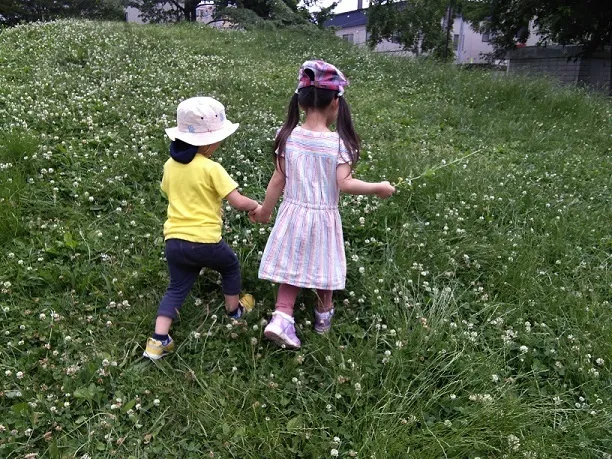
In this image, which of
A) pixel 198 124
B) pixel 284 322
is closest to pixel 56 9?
pixel 198 124

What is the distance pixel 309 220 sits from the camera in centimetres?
301

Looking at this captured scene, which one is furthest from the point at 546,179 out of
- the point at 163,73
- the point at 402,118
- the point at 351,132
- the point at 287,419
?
the point at 163,73

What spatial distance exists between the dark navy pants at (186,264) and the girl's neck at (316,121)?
91 cm

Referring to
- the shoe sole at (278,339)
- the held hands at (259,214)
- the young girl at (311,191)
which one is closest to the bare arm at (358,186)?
the young girl at (311,191)

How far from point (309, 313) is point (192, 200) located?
1.09 m

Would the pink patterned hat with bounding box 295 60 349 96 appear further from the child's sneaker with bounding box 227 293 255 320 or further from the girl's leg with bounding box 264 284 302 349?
the child's sneaker with bounding box 227 293 255 320

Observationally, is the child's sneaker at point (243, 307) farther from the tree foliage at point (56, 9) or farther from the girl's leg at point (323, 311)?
the tree foliage at point (56, 9)

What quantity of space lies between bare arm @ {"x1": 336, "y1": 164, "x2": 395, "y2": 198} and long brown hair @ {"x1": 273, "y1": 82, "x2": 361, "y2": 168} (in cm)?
8

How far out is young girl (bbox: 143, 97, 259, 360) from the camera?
2.86 metres

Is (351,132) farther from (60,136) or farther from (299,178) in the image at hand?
(60,136)

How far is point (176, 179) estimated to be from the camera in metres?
2.91

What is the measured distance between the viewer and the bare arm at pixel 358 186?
287 cm

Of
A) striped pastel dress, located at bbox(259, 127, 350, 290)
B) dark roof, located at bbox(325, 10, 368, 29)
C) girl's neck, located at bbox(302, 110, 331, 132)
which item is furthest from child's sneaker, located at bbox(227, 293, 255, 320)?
dark roof, located at bbox(325, 10, 368, 29)

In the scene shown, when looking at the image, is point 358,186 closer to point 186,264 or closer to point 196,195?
point 196,195
